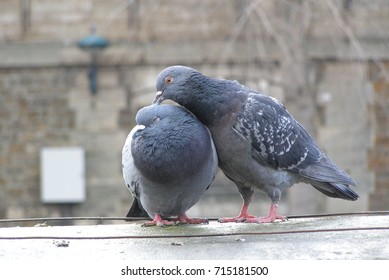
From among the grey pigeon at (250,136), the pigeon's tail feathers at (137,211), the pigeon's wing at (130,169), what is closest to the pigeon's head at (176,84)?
the grey pigeon at (250,136)

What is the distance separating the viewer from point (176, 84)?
5.21m

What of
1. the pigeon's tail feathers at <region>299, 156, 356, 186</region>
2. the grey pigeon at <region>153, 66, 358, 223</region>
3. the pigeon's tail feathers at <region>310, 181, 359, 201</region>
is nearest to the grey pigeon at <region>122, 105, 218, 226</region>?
the grey pigeon at <region>153, 66, 358, 223</region>

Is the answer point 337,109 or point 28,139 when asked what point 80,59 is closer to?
point 28,139

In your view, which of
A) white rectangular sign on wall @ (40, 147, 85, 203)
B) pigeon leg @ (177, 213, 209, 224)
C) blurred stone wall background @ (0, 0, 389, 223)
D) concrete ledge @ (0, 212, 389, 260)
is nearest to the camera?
concrete ledge @ (0, 212, 389, 260)

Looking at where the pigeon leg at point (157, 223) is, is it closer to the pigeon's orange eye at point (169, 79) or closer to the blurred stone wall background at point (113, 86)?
the pigeon's orange eye at point (169, 79)

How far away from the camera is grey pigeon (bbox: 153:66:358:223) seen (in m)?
5.23

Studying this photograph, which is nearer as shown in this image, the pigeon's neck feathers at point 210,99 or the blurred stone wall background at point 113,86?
the pigeon's neck feathers at point 210,99

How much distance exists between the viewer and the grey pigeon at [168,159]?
4.96 m

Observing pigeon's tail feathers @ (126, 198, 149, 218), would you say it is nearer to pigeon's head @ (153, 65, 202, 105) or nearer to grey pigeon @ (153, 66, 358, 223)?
grey pigeon @ (153, 66, 358, 223)

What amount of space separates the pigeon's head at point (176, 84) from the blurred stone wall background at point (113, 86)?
29.8ft

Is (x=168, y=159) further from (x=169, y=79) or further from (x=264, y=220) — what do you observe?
(x=264, y=220)

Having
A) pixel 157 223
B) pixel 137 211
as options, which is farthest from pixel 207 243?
pixel 137 211

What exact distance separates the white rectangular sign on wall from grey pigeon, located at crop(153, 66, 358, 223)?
28.9ft

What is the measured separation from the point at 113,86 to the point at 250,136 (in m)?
9.46
